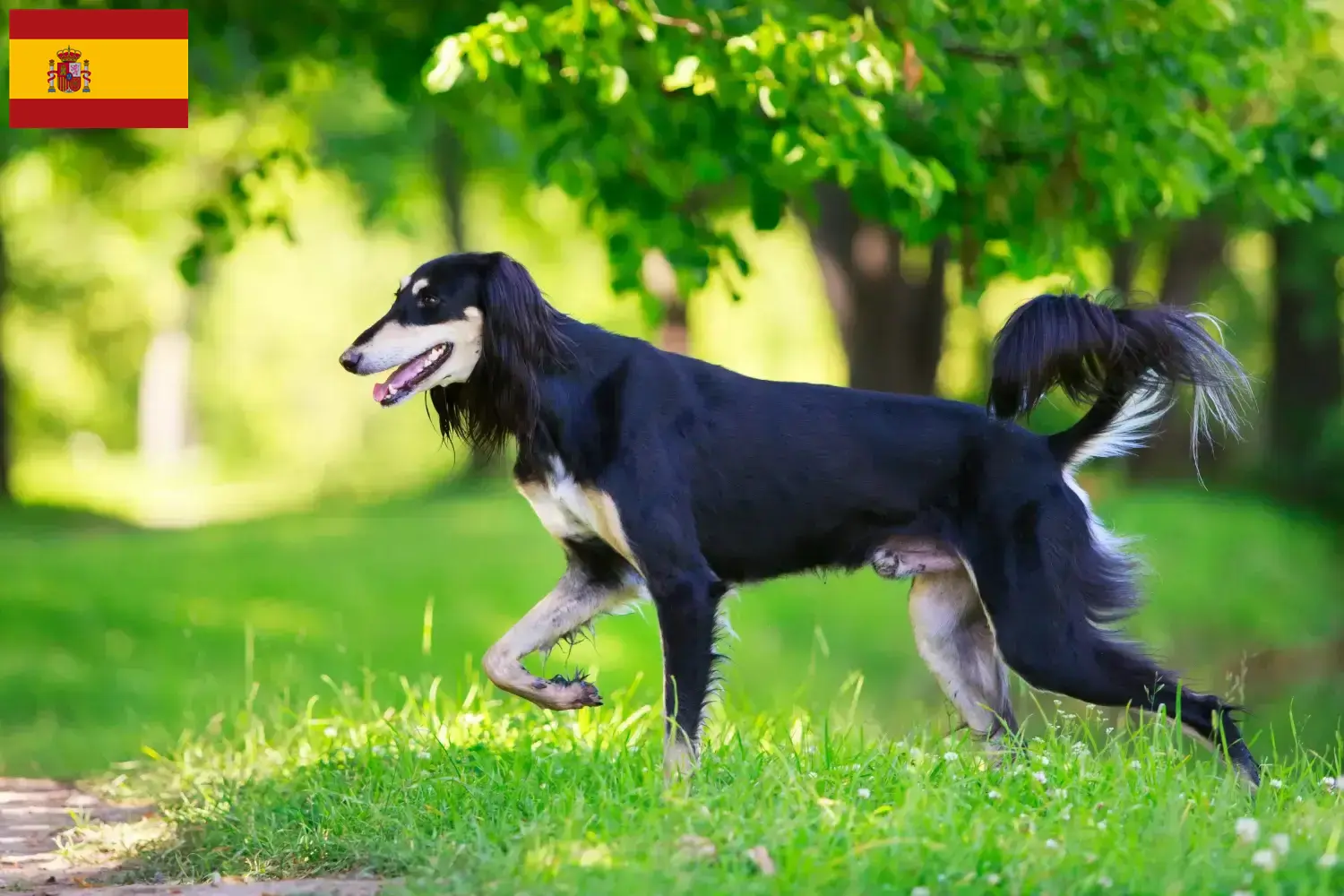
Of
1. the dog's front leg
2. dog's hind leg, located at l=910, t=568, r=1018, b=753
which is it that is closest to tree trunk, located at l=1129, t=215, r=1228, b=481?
dog's hind leg, located at l=910, t=568, r=1018, b=753

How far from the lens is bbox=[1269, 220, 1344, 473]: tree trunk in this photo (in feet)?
61.6

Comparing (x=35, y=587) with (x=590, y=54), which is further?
(x=35, y=587)

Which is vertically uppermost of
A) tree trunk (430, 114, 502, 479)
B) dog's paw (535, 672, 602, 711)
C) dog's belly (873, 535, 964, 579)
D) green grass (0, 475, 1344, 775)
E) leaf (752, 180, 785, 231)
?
tree trunk (430, 114, 502, 479)

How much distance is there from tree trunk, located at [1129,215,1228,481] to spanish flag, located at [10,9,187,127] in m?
13.3

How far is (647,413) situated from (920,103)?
9.45 feet

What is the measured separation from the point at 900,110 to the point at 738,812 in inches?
160

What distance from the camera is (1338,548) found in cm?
1798

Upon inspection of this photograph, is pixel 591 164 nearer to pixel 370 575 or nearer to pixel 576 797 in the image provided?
pixel 576 797

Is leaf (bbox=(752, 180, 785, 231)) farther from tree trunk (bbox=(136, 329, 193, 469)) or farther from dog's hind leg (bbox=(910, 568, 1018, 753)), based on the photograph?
tree trunk (bbox=(136, 329, 193, 469))

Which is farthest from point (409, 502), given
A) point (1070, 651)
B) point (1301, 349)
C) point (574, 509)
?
point (1070, 651)

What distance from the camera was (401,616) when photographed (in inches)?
516

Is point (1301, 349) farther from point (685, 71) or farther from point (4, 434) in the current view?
point (4, 434)

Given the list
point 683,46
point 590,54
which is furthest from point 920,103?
point 590,54

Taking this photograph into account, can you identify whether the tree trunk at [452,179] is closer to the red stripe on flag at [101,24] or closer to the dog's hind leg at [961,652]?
the red stripe on flag at [101,24]
